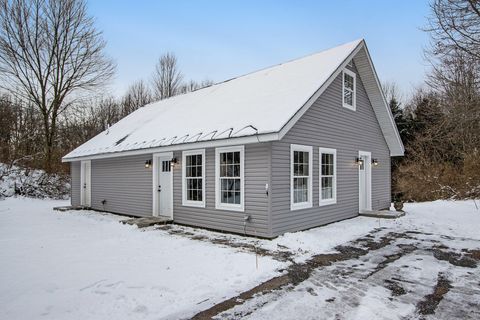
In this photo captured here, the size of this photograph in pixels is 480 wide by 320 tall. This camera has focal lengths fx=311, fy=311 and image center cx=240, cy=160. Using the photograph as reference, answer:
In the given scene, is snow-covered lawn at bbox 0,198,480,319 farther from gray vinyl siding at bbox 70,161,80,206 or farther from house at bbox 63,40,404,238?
gray vinyl siding at bbox 70,161,80,206

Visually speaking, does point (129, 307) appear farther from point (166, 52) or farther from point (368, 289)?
point (166, 52)

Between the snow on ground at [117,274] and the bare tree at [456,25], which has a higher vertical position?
the bare tree at [456,25]

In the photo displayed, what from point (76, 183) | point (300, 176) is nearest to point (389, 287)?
point (300, 176)

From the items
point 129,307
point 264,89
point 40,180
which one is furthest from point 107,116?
point 129,307

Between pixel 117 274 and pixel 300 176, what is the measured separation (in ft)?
16.6

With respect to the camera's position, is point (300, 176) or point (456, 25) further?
point (300, 176)

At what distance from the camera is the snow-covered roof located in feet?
25.0

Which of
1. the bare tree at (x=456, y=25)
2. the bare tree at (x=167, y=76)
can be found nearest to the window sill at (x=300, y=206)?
the bare tree at (x=456, y=25)

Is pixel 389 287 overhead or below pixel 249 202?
below

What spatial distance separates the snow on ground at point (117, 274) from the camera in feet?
12.5

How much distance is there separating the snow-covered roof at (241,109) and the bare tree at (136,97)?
17.3m

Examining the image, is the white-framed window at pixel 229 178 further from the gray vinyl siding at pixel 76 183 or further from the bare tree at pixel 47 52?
the bare tree at pixel 47 52

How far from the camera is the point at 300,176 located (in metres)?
8.30

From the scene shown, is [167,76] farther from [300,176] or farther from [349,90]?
[300,176]
